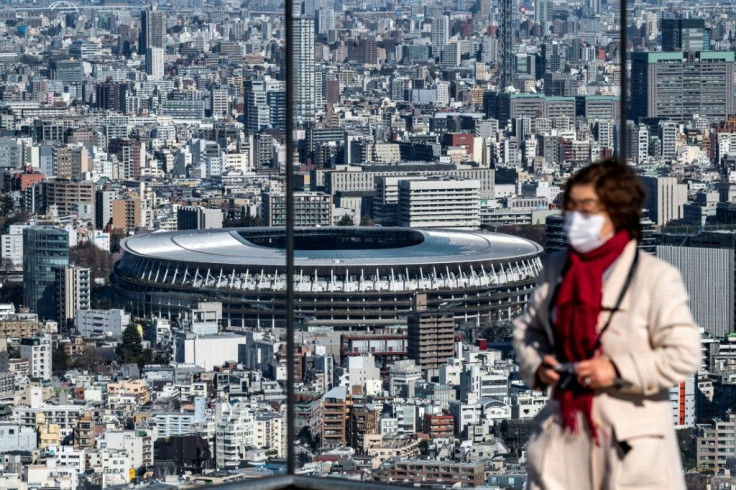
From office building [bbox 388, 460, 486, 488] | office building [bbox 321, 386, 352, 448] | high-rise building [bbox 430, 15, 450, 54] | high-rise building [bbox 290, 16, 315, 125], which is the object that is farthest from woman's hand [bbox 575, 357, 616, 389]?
high-rise building [bbox 430, 15, 450, 54]

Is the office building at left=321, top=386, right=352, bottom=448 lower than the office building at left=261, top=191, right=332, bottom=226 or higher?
lower

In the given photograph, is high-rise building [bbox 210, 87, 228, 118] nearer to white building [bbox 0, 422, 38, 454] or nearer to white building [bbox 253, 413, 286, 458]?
white building [bbox 0, 422, 38, 454]

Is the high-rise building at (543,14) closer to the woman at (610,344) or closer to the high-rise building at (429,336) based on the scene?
the high-rise building at (429,336)

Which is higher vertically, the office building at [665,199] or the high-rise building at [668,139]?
the high-rise building at [668,139]

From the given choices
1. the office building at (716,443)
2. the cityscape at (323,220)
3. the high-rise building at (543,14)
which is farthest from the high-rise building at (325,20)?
the office building at (716,443)

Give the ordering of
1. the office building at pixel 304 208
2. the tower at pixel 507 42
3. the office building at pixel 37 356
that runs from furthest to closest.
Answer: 1. the tower at pixel 507 42
2. the office building at pixel 304 208
3. the office building at pixel 37 356

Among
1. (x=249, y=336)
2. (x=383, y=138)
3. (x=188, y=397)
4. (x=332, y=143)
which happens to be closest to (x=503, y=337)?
(x=249, y=336)

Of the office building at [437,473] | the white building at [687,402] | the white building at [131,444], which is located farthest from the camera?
the white building at [131,444]

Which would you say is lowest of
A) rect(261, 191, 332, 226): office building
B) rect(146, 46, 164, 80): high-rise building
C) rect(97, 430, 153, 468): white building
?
rect(97, 430, 153, 468): white building

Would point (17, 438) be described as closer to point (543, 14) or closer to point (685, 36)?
point (685, 36)
